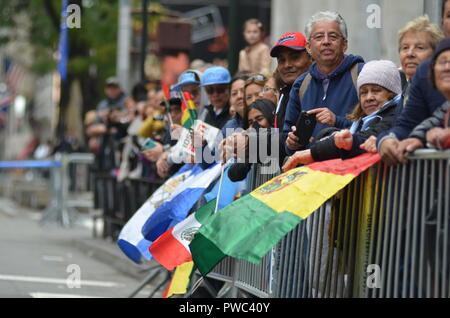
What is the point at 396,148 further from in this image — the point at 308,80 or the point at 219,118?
the point at 219,118

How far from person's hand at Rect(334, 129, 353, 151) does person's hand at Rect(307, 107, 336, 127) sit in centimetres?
76

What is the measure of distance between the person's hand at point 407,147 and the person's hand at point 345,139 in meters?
0.71

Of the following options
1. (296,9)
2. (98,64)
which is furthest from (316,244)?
(98,64)

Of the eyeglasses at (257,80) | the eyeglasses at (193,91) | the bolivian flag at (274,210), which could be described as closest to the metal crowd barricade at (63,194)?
the eyeglasses at (193,91)

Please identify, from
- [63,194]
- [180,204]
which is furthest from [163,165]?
[63,194]

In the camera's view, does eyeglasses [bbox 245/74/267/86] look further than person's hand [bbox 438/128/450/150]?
Yes

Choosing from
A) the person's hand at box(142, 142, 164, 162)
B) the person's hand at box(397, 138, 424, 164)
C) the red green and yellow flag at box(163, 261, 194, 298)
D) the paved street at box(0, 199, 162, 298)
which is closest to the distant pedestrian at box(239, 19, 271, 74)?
the person's hand at box(142, 142, 164, 162)

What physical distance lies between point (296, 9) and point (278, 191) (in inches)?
663

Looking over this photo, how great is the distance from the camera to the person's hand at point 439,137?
489 cm

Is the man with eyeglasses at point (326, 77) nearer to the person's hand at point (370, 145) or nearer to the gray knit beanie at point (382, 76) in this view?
the gray knit beanie at point (382, 76)

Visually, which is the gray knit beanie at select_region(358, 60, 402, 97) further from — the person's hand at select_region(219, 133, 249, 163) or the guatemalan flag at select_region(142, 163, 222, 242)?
the guatemalan flag at select_region(142, 163, 222, 242)

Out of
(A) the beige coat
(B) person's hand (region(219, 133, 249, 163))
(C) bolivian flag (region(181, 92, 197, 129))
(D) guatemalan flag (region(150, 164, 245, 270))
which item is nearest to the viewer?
(B) person's hand (region(219, 133, 249, 163))

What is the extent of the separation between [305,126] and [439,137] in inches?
72.7

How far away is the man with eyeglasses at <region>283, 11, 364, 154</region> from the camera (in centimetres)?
707
